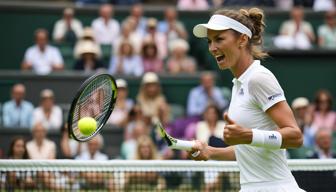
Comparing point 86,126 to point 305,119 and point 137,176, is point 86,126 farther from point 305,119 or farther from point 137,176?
point 305,119

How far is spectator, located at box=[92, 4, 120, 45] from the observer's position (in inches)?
591

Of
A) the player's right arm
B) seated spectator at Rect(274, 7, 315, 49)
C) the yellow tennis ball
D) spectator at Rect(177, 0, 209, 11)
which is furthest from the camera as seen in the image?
spectator at Rect(177, 0, 209, 11)

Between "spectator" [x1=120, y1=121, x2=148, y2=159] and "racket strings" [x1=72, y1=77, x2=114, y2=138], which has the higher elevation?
"racket strings" [x1=72, y1=77, x2=114, y2=138]

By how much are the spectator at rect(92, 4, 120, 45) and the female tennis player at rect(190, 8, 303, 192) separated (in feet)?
30.4

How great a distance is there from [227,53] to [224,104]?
8.34 m

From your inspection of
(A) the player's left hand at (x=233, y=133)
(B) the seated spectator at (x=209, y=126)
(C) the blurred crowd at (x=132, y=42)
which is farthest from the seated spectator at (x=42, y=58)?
(A) the player's left hand at (x=233, y=133)

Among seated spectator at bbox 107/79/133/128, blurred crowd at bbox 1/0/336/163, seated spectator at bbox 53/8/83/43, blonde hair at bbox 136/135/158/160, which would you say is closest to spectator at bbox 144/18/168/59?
blurred crowd at bbox 1/0/336/163

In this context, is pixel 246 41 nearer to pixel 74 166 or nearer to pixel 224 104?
pixel 74 166

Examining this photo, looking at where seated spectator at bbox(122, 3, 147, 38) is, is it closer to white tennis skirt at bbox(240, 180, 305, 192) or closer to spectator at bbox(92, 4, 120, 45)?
spectator at bbox(92, 4, 120, 45)

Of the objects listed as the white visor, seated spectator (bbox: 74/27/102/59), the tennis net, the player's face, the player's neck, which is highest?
seated spectator (bbox: 74/27/102/59)

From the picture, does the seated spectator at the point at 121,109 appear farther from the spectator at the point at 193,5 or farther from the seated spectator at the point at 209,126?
the spectator at the point at 193,5

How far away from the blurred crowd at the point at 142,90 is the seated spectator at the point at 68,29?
0.06 feet

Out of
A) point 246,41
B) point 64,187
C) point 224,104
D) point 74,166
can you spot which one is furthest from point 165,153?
point 246,41

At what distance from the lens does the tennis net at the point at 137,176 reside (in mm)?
8086
